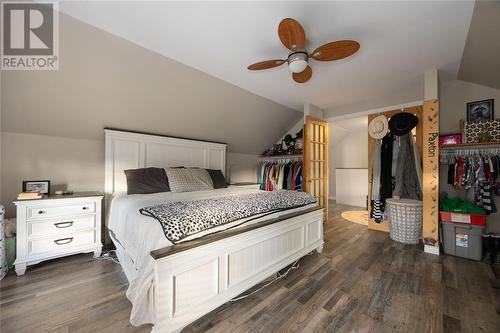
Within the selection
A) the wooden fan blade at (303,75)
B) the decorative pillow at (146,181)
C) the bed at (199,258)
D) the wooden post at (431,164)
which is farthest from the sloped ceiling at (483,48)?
the decorative pillow at (146,181)

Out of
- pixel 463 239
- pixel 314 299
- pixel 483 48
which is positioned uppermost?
pixel 483 48

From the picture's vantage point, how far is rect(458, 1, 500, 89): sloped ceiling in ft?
4.99

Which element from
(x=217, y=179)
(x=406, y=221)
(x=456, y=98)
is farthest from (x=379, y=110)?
(x=217, y=179)

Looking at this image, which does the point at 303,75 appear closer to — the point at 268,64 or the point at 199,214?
the point at 268,64

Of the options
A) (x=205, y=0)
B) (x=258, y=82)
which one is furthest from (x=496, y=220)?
(x=205, y=0)

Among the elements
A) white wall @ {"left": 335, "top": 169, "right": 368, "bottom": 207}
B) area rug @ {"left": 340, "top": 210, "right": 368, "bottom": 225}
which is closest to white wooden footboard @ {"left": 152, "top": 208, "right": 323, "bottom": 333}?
area rug @ {"left": 340, "top": 210, "right": 368, "bottom": 225}

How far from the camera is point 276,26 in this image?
5.65 ft

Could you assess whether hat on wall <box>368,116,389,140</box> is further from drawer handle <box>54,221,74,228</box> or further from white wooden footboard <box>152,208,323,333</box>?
drawer handle <box>54,221,74,228</box>

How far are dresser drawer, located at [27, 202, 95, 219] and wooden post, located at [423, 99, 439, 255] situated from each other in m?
4.17

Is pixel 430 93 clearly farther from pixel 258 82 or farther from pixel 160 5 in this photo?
pixel 160 5

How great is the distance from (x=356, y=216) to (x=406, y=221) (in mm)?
1517

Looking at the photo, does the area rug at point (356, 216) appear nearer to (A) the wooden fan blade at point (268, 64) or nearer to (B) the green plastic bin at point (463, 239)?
(B) the green plastic bin at point (463, 239)

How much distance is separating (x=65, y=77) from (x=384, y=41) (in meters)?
3.30

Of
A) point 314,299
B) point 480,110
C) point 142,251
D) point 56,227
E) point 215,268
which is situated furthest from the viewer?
point 480,110
